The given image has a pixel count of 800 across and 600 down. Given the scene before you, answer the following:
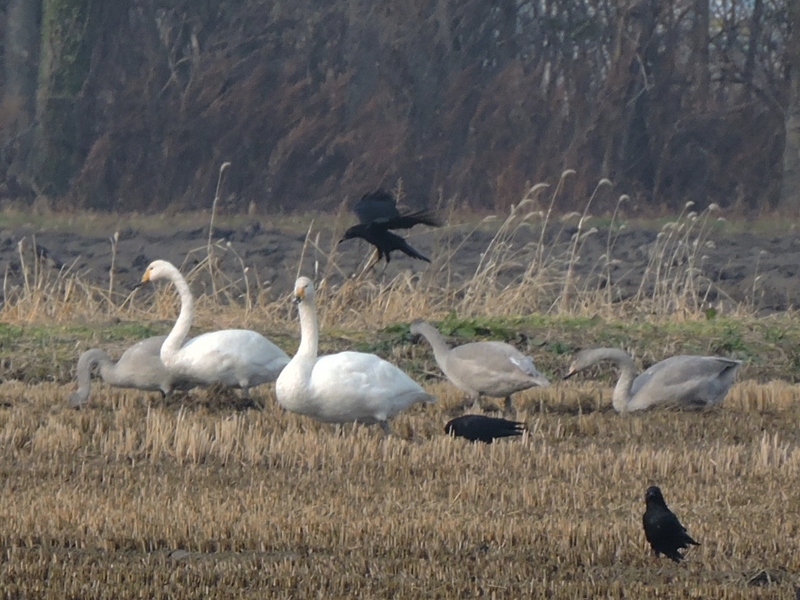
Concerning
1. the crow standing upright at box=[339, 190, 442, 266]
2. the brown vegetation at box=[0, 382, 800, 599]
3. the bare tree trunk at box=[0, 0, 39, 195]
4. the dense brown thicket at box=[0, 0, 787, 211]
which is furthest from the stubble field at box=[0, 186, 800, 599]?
the dense brown thicket at box=[0, 0, 787, 211]

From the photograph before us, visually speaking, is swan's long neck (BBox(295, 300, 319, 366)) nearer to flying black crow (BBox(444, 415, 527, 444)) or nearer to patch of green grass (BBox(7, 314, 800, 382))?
flying black crow (BBox(444, 415, 527, 444))

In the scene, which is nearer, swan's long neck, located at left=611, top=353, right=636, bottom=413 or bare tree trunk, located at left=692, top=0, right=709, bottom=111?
swan's long neck, located at left=611, top=353, right=636, bottom=413

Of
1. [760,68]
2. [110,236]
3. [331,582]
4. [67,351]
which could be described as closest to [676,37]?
[760,68]

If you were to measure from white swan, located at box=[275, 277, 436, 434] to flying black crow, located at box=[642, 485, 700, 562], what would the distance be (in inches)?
122

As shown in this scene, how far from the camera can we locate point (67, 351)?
12.2 metres

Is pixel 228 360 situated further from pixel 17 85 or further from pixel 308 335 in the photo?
pixel 17 85

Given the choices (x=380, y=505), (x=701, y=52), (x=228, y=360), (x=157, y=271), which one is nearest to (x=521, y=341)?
(x=157, y=271)

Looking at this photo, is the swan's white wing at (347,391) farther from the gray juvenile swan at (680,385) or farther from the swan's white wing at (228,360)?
the gray juvenile swan at (680,385)

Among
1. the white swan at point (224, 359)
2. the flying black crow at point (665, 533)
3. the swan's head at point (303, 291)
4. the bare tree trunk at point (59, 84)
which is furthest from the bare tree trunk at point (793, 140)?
the flying black crow at point (665, 533)

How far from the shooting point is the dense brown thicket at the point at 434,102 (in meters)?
27.8

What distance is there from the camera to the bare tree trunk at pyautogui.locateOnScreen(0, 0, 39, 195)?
1061 inches

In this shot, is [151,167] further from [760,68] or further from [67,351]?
[67,351]

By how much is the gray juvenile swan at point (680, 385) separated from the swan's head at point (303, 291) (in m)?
2.06

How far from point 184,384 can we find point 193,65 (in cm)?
1902
